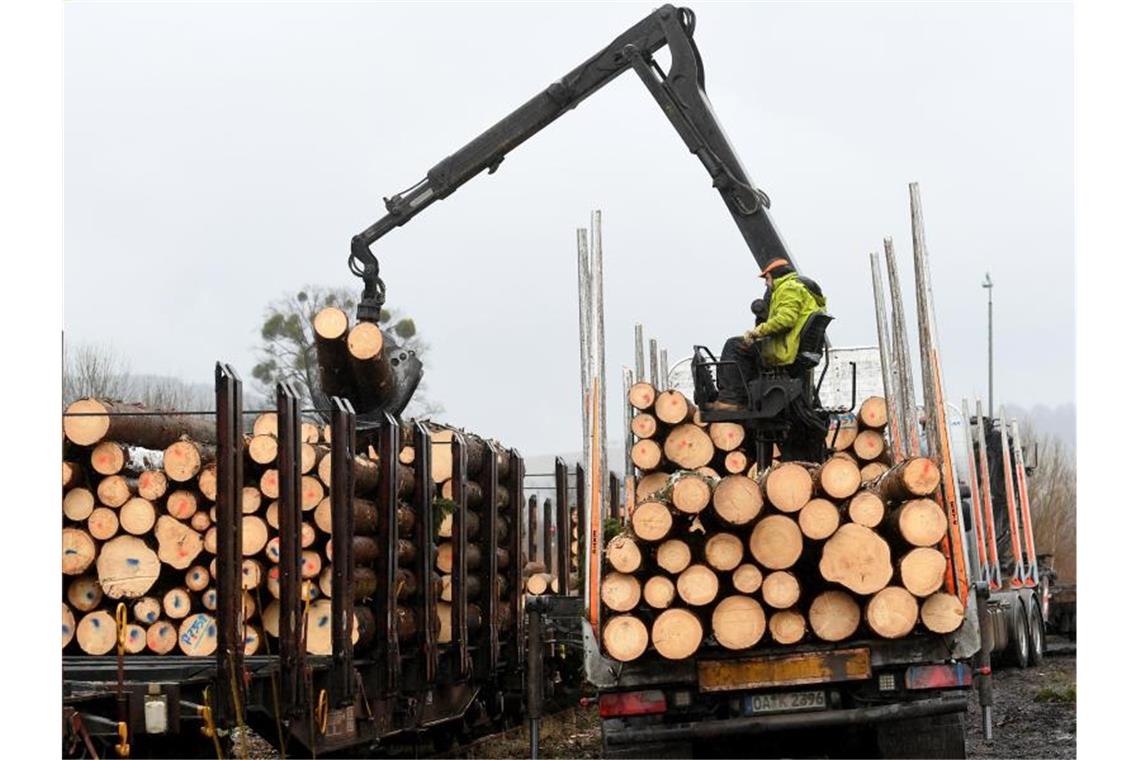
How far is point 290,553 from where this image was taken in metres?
9.12

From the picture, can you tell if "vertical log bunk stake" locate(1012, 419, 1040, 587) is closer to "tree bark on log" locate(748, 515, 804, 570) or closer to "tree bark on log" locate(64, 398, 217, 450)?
"tree bark on log" locate(64, 398, 217, 450)

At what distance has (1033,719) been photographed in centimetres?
1323

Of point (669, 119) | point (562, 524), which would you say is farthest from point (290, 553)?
point (562, 524)

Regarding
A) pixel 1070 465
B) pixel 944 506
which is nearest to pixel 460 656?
pixel 944 506

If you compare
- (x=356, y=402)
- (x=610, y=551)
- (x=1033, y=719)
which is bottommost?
(x=1033, y=719)

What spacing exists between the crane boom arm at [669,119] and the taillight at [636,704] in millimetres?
5010

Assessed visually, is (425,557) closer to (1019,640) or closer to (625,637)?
(625,637)

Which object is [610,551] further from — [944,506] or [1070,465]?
[1070,465]

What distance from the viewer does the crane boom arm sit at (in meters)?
13.1

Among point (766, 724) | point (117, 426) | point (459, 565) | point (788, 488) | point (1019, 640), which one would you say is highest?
point (117, 426)

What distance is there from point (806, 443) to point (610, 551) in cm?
271

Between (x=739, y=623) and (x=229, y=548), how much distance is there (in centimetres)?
266

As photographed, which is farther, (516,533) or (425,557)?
(516,533)

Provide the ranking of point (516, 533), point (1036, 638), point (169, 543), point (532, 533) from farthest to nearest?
point (1036, 638) < point (532, 533) < point (516, 533) < point (169, 543)
